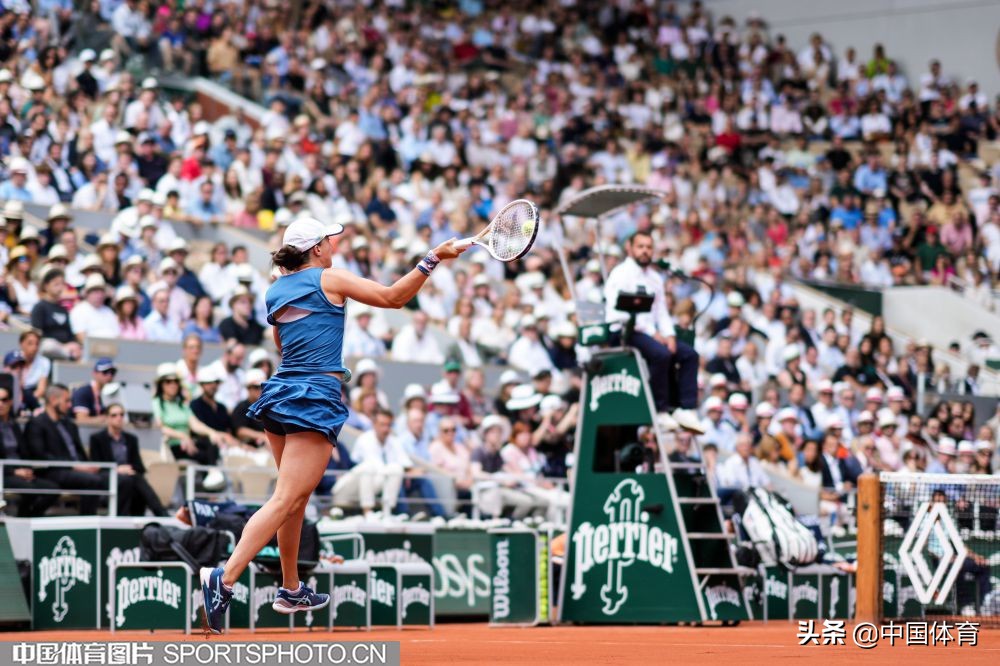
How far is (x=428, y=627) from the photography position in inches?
590

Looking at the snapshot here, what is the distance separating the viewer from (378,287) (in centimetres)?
939

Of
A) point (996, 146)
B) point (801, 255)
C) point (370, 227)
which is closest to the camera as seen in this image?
point (370, 227)

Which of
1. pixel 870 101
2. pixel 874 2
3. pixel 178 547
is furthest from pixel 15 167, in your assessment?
pixel 874 2

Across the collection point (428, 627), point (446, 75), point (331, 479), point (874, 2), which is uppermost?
point (874, 2)

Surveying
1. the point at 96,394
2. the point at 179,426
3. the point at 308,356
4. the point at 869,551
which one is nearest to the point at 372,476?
the point at 179,426

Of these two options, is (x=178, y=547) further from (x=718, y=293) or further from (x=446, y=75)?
(x=446, y=75)

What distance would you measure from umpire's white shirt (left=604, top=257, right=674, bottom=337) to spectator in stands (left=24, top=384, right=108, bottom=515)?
4.88 m

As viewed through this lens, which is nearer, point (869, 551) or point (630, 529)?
point (869, 551)

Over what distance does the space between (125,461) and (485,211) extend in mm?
11350

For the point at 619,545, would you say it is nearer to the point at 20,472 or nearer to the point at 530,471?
the point at 530,471

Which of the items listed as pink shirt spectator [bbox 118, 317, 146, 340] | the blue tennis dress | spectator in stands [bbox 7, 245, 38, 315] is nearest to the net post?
the blue tennis dress

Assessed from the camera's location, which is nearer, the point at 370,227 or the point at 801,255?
the point at 370,227

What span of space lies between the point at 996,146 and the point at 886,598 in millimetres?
19473

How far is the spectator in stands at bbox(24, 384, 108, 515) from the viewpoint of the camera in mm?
15344
